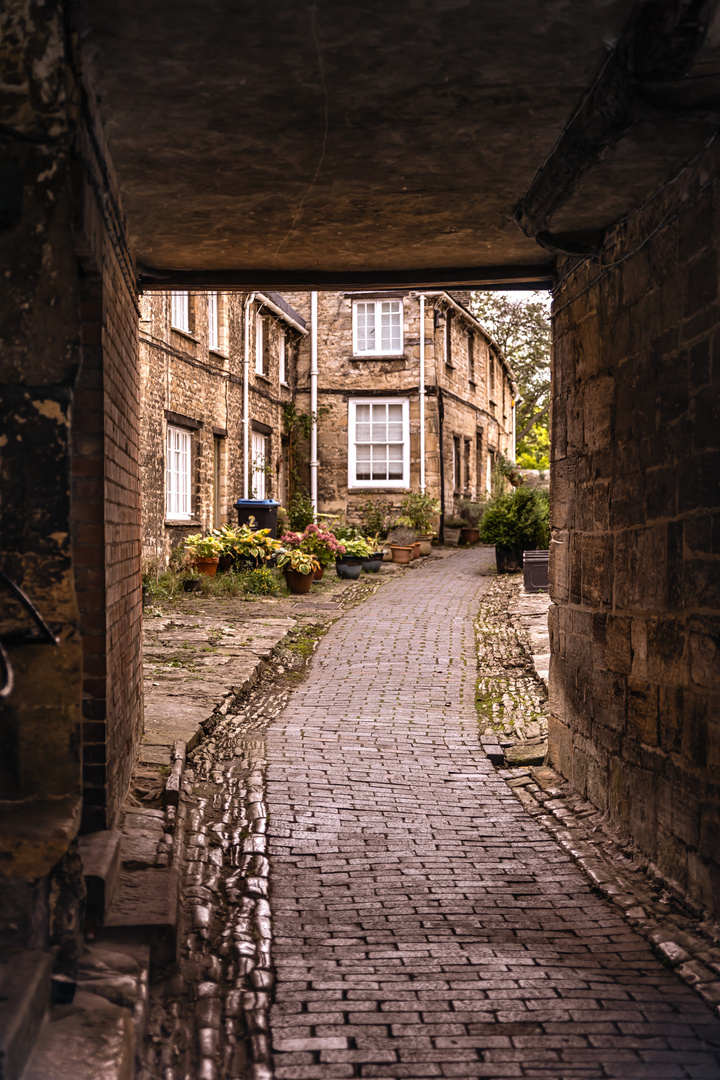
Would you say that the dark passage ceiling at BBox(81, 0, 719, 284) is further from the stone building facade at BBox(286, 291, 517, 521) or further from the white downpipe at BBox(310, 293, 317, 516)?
the stone building facade at BBox(286, 291, 517, 521)

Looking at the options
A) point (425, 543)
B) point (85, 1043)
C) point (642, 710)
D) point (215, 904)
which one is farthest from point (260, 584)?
point (85, 1043)

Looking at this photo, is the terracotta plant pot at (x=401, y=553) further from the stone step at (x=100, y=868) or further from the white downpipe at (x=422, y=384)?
the stone step at (x=100, y=868)

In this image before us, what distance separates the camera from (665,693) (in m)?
4.04

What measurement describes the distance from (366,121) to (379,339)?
1884 centimetres

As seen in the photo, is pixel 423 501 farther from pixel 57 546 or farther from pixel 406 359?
pixel 57 546

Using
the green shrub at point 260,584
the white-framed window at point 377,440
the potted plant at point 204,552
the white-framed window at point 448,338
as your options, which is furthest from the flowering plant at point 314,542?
the white-framed window at point 448,338

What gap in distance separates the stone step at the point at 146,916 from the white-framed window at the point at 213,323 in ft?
46.0

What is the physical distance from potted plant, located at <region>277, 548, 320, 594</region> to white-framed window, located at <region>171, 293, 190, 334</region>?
421 cm

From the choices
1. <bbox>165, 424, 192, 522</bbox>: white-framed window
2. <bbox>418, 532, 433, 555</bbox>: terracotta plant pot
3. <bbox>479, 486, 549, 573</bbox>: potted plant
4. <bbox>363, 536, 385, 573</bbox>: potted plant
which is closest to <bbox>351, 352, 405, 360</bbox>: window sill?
<bbox>418, 532, 433, 555</bbox>: terracotta plant pot

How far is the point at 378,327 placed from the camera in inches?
873

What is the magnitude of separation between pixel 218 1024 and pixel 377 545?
1531cm

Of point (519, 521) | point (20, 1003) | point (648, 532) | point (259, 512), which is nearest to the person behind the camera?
point (20, 1003)

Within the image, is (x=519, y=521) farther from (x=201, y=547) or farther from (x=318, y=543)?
(x=201, y=547)

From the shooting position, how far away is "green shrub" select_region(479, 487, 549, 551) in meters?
16.2
